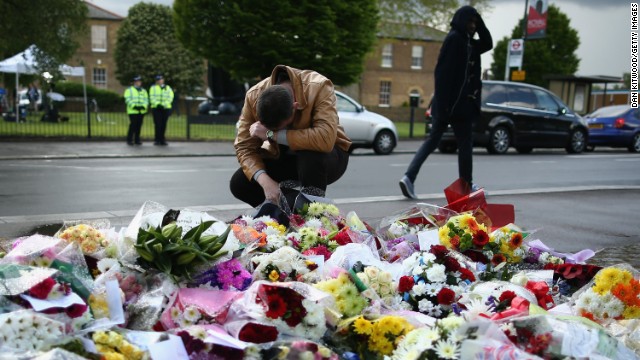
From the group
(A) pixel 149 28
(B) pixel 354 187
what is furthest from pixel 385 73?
(B) pixel 354 187

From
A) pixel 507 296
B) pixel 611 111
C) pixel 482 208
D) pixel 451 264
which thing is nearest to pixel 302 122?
pixel 482 208

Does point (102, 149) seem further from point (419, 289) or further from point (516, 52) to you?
point (419, 289)

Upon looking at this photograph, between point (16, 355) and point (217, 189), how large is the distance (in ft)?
22.6

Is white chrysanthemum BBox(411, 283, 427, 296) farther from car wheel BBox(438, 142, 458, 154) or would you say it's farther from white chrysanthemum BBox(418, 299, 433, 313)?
car wheel BBox(438, 142, 458, 154)

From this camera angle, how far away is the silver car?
16.5 meters

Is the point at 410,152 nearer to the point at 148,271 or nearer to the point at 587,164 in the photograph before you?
the point at 587,164

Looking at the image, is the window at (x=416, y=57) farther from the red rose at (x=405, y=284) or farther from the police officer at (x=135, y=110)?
the red rose at (x=405, y=284)

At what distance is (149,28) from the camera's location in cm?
5169

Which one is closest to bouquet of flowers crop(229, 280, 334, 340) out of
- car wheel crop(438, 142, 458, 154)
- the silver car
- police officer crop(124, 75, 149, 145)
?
the silver car

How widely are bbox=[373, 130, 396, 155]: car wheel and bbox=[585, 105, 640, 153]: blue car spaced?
752 cm

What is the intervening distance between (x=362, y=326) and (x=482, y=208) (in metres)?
2.30

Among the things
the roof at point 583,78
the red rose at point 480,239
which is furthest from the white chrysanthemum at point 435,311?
the roof at point 583,78

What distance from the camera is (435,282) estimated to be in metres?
2.94

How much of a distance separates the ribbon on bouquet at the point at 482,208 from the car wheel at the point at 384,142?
40.1 feet
